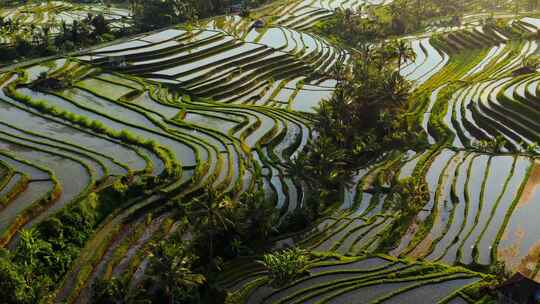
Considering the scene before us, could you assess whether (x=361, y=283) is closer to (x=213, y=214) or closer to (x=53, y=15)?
(x=213, y=214)

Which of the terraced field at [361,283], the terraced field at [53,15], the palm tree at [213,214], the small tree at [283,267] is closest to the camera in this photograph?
the terraced field at [361,283]

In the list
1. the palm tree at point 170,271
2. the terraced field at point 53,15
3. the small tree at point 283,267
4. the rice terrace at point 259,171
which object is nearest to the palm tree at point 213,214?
the rice terrace at point 259,171

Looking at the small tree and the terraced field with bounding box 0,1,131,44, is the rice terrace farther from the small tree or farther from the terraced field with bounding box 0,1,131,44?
the terraced field with bounding box 0,1,131,44

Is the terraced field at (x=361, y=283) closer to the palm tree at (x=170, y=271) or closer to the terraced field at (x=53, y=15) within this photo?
the palm tree at (x=170, y=271)

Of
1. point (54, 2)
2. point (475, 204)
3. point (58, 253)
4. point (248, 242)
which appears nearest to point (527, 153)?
point (475, 204)

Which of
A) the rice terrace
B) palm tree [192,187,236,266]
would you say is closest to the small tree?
the rice terrace

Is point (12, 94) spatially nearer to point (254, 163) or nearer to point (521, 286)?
point (254, 163)

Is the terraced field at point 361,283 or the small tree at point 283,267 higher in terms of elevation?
the small tree at point 283,267

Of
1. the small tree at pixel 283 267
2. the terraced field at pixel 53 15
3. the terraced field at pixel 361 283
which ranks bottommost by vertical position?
the terraced field at pixel 361 283

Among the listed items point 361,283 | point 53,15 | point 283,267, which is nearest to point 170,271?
point 283,267
